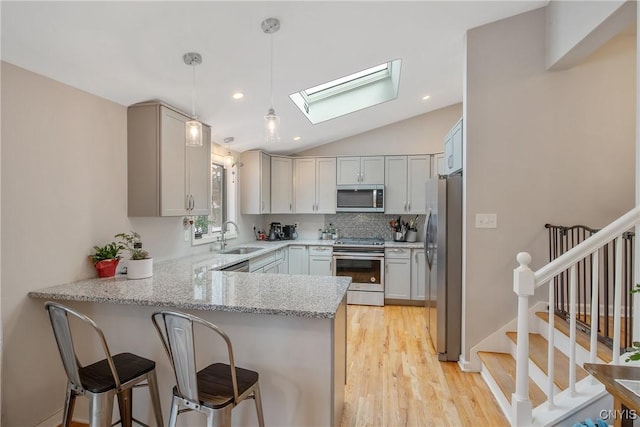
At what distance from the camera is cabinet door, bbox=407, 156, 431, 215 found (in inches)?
188

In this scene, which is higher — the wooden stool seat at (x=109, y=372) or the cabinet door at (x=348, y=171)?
the cabinet door at (x=348, y=171)

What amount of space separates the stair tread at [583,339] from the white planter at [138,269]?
295 cm

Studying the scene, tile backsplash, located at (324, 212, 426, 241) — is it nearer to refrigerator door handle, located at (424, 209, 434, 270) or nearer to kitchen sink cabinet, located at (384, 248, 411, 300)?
kitchen sink cabinet, located at (384, 248, 411, 300)

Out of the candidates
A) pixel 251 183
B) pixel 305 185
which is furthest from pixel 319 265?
pixel 251 183

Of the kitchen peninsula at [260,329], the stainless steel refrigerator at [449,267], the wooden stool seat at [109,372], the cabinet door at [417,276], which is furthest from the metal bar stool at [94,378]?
the cabinet door at [417,276]

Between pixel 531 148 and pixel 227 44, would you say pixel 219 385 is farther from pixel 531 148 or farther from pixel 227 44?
pixel 531 148

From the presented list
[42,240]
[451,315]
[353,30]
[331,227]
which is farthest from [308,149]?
[42,240]

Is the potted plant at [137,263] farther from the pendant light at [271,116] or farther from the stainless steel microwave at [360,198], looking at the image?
the stainless steel microwave at [360,198]

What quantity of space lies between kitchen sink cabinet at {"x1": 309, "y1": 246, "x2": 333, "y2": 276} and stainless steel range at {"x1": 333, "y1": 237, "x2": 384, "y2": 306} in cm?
9

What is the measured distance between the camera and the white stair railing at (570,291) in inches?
62.1

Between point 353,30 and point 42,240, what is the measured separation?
251cm

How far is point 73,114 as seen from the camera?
2.17 metres

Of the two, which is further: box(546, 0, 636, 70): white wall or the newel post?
box(546, 0, 636, 70): white wall

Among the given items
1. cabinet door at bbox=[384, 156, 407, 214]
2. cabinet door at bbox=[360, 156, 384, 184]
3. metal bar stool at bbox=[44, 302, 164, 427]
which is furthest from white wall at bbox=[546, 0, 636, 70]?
metal bar stool at bbox=[44, 302, 164, 427]
